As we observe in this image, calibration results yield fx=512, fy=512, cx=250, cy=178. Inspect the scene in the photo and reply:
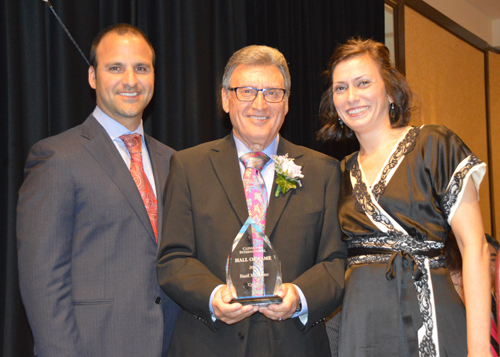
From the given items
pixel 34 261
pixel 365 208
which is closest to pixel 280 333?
pixel 365 208

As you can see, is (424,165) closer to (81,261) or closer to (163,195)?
(163,195)

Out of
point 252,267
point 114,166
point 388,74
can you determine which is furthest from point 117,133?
point 388,74

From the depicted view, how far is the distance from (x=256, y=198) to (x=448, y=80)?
597cm

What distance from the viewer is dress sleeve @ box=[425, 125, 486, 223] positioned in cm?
196

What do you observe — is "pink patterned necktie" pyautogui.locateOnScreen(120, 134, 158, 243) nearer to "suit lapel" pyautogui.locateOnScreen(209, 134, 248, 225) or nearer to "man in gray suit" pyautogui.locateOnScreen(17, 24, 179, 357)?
"man in gray suit" pyautogui.locateOnScreen(17, 24, 179, 357)

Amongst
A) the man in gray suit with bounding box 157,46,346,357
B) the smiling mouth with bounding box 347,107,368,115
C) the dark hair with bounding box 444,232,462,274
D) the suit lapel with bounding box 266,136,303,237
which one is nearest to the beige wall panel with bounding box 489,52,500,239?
the dark hair with bounding box 444,232,462,274

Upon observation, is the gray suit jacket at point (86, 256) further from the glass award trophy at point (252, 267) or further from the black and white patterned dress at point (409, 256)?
the black and white patterned dress at point (409, 256)

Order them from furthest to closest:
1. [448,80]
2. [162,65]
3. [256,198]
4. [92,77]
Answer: [448,80], [162,65], [92,77], [256,198]

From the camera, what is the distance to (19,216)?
2.02 metres

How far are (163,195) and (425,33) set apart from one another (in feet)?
17.6

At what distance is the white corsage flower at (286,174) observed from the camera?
207 centimetres

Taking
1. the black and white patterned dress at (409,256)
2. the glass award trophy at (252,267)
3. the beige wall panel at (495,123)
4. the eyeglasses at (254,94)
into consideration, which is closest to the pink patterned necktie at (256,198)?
the glass award trophy at (252,267)

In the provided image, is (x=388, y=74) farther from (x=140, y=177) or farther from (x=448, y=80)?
(x=448, y=80)

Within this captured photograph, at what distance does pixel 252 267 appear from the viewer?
1.86m
